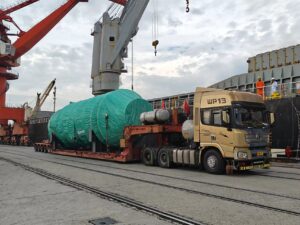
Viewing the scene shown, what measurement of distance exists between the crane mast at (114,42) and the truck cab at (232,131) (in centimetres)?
1953

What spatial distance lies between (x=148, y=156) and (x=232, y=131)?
19.8 ft

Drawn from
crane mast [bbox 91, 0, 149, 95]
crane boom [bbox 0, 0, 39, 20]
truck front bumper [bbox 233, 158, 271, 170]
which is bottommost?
truck front bumper [bbox 233, 158, 271, 170]

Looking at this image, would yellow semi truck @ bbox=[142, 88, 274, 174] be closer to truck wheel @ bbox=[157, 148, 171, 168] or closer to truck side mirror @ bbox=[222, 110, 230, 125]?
truck side mirror @ bbox=[222, 110, 230, 125]

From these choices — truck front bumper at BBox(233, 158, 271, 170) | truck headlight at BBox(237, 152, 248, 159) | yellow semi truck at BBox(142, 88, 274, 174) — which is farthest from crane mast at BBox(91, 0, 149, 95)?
truck headlight at BBox(237, 152, 248, 159)

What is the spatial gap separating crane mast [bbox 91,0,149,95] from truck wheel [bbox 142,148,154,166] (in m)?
15.8

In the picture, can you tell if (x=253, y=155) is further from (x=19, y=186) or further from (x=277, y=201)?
(x=19, y=186)

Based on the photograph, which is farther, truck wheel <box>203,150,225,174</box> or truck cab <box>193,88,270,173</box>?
truck wheel <box>203,150,225,174</box>

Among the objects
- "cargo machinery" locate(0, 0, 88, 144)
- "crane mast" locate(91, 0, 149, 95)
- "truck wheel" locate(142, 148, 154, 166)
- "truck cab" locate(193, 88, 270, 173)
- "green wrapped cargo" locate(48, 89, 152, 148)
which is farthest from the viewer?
"cargo machinery" locate(0, 0, 88, 144)

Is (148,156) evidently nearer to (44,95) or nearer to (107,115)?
(107,115)

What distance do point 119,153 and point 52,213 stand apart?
12.6 meters

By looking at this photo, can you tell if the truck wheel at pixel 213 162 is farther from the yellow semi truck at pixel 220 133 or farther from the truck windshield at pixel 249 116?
the truck windshield at pixel 249 116

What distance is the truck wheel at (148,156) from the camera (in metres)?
17.9

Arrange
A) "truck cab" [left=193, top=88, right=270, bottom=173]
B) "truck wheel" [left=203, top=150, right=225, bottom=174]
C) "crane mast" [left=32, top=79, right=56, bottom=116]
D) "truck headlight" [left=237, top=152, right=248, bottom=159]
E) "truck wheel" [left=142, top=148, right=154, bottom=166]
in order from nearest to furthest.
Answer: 1. "truck headlight" [left=237, top=152, right=248, bottom=159]
2. "truck cab" [left=193, top=88, right=270, bottom=173]
3. "truck wheel" [left=203, top=150, right=225, bottom=174]
4. "truck wheel" [left=142, top=148, right=154, bottom=166]
5. "crane mast" [left=32, top=79, right=56, bottom=116]

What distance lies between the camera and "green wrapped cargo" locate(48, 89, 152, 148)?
2031 centimetres
